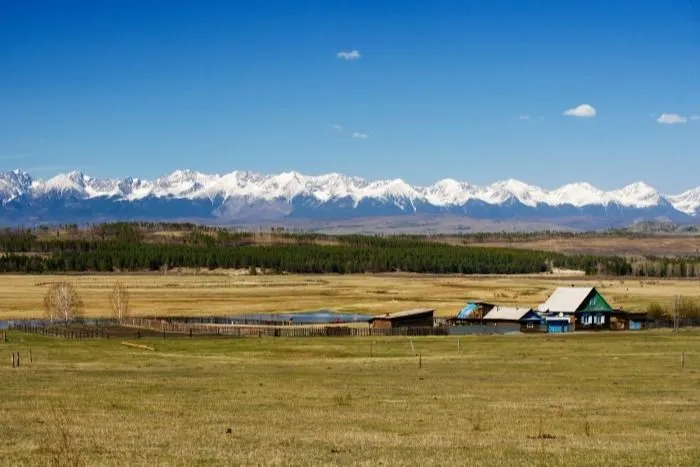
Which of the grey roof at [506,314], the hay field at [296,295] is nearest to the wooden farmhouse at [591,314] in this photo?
the grey roof at [506,314]

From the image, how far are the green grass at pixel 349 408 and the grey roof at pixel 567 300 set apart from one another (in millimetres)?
41075

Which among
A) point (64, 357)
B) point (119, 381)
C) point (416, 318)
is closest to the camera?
point (119, 381)

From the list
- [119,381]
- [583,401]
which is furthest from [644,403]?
[119,381]

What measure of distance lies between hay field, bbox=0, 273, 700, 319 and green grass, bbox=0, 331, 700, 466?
6730 cm

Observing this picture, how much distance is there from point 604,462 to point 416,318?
269 ft

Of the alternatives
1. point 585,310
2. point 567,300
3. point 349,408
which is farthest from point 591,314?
point 349,408

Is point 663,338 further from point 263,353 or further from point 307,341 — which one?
point 263,353

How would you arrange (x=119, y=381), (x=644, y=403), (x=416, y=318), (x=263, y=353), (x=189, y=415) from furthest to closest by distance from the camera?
(x=416, y=318) → (x=263, y=353) → (x=119, y=381) → (x=644, y=403) → (x=189, y=415)

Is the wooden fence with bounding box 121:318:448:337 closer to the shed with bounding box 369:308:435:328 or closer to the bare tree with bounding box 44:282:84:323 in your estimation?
the shed with bounding box 369:308:435:328

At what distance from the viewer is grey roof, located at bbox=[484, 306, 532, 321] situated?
103688 millimetres

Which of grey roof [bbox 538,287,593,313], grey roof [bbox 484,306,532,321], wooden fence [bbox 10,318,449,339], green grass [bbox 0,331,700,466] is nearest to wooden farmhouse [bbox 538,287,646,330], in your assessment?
grey roof [bbox 538,287,593,313]

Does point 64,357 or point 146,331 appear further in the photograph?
point 146,331

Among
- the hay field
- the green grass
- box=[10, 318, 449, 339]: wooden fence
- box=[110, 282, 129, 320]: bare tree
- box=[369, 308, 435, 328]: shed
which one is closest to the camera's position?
the green grass

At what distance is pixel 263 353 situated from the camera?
6431 cm
